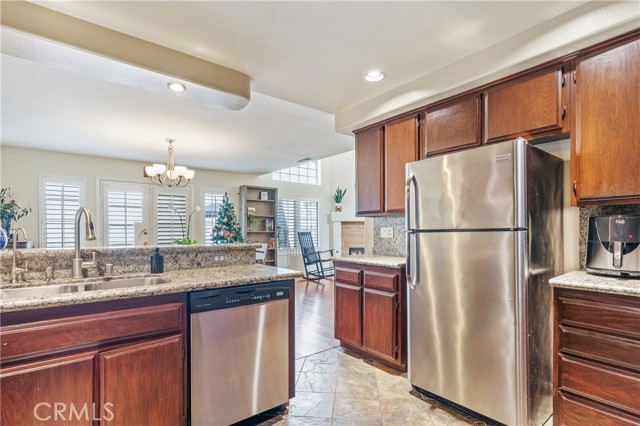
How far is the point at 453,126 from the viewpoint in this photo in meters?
2.45

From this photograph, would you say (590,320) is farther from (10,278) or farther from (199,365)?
(10,278)

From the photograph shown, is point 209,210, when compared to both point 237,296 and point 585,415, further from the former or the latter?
point 585,415

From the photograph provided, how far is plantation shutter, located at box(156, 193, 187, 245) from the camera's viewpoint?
606 centimetres

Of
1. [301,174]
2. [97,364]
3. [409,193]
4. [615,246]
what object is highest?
[301,174]

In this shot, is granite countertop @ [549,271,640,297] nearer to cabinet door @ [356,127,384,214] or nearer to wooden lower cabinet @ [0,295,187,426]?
cabinet door @ [356,127,384,214]

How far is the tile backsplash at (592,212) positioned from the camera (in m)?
1.92

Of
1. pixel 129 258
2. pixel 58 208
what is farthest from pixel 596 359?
pixel 58 208

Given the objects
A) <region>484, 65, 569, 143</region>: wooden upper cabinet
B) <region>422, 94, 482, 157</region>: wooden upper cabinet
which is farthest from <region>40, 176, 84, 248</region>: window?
<region>484, 65, 569, 143</region>: wooden upper cabinet

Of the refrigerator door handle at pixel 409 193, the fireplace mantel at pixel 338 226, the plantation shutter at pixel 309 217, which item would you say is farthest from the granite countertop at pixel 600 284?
the plantation shutter at pixel 309 217

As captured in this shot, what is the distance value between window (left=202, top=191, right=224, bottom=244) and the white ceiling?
7.76ft

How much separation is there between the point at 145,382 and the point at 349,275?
71.3 inches

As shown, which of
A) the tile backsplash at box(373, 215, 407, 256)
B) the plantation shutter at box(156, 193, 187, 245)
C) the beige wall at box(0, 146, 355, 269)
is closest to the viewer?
the tile backsplash at box(373, 215, 407, 256)

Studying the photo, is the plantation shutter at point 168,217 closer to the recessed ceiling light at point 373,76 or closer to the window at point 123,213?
the window at point 123,213

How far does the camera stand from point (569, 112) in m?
1.87
